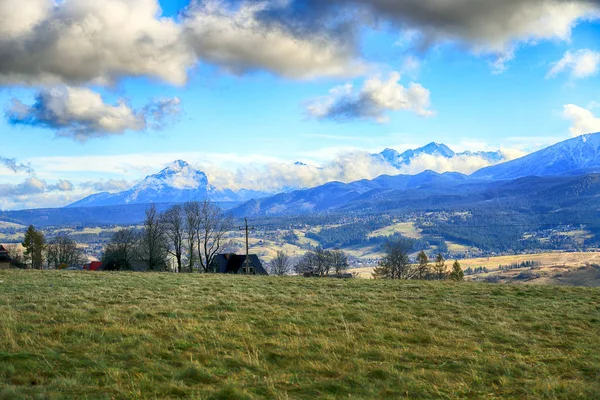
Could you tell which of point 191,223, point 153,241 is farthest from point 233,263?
point 191,223

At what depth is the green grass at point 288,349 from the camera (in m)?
9.05

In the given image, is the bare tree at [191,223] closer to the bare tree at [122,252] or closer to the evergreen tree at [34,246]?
the bare tree at [122,252]

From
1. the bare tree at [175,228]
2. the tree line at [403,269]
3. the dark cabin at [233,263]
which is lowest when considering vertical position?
the tree line at [403,269]

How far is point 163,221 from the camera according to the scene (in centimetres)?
7619

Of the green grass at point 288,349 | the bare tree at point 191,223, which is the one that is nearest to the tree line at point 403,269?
the bare tree at point 191,223

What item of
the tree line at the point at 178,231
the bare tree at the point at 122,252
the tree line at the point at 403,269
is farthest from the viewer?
the tree line at the point at 403,269

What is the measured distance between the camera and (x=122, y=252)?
295 feet

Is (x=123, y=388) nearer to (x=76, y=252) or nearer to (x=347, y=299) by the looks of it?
(x=347, y=299)

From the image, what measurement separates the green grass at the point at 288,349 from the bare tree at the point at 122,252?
71645 mm

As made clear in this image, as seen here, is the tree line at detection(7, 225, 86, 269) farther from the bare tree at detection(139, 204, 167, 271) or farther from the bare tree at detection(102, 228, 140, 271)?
the bare tree at detection(139, 204, 167, 271)

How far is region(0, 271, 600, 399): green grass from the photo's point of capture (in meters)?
9.05

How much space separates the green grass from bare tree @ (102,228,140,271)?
71.6 metres

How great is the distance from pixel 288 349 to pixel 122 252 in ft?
282

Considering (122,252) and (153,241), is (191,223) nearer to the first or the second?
(153,241)
